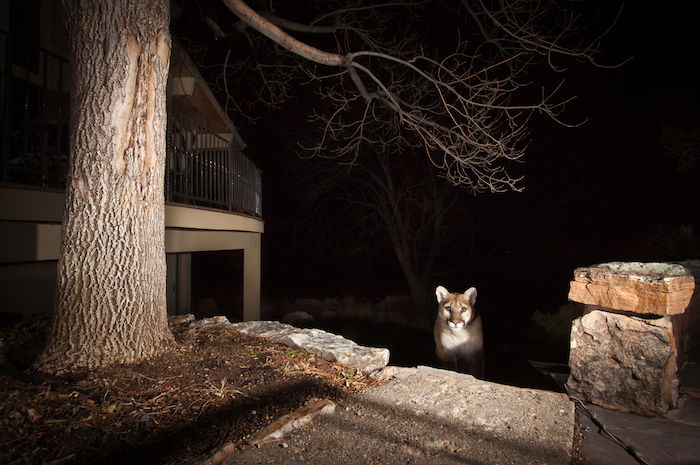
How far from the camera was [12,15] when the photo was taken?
25.6 ft

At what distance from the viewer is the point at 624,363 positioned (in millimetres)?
3121

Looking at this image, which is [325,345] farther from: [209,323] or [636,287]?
[636,287]

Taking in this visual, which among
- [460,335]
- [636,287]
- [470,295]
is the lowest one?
[460,335]

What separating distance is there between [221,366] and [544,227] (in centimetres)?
1754

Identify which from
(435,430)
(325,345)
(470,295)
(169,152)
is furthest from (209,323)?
(470,295)

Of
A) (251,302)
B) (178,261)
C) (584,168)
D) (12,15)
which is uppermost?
(12,15)

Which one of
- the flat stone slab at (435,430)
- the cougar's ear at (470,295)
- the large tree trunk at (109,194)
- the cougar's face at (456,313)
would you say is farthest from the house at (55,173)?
the cougar's ear at (470,295)

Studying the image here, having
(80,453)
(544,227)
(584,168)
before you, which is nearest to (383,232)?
(544,227)

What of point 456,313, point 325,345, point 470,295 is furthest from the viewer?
point 470,295

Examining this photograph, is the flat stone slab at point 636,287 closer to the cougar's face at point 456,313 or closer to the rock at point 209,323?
the cougar's face at point 456,313

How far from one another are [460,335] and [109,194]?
4.96 meters

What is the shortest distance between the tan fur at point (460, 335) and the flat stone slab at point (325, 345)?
8.30ft

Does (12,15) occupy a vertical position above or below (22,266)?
above

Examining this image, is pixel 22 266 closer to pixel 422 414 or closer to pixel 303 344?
pixel 303 344
